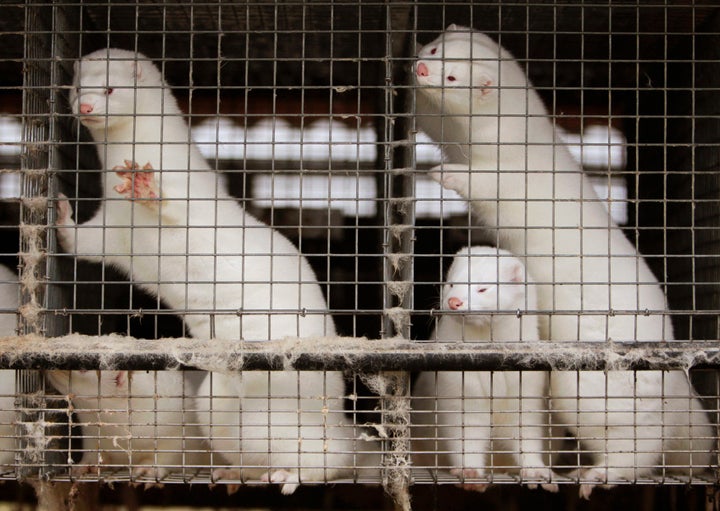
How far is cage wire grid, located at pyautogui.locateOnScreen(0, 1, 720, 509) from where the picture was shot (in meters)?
2.21

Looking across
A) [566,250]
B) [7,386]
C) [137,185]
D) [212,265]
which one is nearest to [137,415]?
[7,386]

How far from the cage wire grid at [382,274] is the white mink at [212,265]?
1 cm

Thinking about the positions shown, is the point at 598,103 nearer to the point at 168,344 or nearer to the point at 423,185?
the point at 423,185

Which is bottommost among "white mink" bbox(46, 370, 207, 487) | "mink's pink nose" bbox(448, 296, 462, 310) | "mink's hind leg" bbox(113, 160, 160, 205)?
"white mink" bbox(46, 370, 207, 487)

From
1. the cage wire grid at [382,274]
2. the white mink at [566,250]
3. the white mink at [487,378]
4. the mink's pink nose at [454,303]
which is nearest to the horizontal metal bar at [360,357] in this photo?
the cage wire grid at [382,274]

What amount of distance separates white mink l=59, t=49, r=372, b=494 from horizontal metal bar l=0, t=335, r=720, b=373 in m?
0.26

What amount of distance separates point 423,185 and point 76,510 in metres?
2.15

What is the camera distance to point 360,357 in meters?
2.17

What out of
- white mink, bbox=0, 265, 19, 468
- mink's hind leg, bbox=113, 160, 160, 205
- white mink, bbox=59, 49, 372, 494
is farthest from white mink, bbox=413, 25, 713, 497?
white mink, bbox=0, 265, 19, 468

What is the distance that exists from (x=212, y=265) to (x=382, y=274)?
66 cm

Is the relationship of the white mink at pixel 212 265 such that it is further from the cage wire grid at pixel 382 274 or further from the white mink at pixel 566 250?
the white mink at pixel 566 250

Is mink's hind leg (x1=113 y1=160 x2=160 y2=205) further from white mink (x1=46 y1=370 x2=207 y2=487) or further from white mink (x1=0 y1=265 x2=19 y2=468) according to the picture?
white mink (x1=46 y1=370 x2=207 y2=487)

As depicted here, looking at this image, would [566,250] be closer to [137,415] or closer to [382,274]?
[382,274]

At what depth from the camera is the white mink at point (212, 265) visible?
97.6 inches
